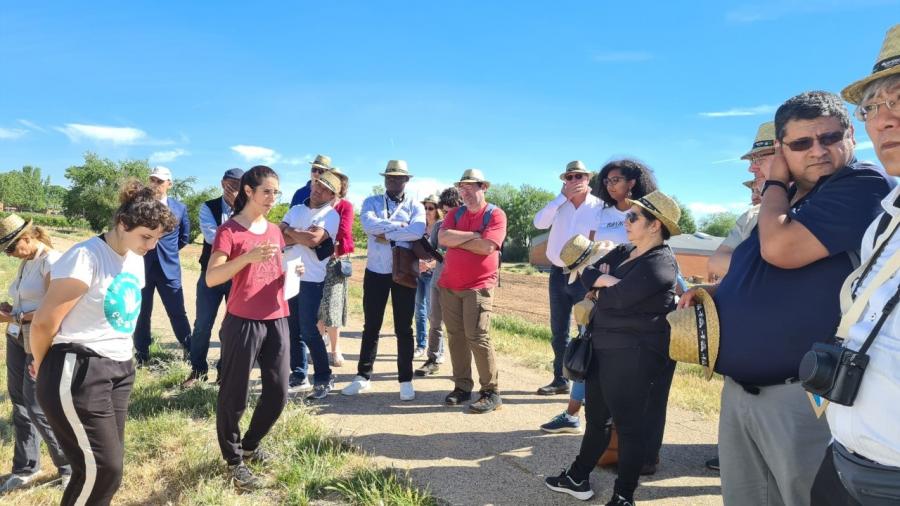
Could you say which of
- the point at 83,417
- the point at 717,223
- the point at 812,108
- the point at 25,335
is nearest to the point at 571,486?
the point at 812,108

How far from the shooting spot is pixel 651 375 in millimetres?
3049

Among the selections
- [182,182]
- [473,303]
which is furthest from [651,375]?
[182,182]

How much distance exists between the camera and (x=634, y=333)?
119 inches

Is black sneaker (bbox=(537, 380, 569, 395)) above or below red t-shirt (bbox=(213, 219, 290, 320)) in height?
below

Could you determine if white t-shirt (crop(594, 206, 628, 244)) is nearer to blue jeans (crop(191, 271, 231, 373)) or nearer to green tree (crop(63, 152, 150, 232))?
blue jeans (crop(191, 271, 231, 373))

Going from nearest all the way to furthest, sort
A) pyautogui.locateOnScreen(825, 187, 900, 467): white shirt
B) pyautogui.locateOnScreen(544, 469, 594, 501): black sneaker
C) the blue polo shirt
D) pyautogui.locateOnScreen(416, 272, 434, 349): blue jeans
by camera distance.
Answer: pyautogui.locateOnScreen(825, 187, 900, 467): white shirt → the blue polo shirt → pyautogui.locateOnScreen(544, 469, 594, 501): black sneaker → pyautogui.locateOnScreen(416, 272, 434, 349): blue jeans

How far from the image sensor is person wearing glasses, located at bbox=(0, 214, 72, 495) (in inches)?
134

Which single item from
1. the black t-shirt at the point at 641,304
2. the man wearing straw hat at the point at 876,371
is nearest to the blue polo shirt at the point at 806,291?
the man wearing straw hat at the point at 876,371

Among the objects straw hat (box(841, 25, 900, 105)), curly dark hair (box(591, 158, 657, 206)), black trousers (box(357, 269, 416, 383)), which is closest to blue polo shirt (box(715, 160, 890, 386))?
straw hat (box(841, 25, 900, 105))

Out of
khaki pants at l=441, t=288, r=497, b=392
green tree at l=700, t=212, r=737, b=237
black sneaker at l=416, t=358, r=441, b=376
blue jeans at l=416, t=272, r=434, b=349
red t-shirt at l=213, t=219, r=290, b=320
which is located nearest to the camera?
red t-shirt at l=213, t=219, r=290, b=320

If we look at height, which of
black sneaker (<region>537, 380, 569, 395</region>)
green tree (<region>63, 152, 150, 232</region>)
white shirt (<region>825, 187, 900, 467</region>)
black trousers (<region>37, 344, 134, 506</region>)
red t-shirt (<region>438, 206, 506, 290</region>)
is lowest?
black sneaker (<region>537, 380, 569, 395</region>)

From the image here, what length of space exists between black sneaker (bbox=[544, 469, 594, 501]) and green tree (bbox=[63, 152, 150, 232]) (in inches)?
2313

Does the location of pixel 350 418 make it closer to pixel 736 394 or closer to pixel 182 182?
pixel 736 394

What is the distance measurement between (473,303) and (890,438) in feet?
11.8
